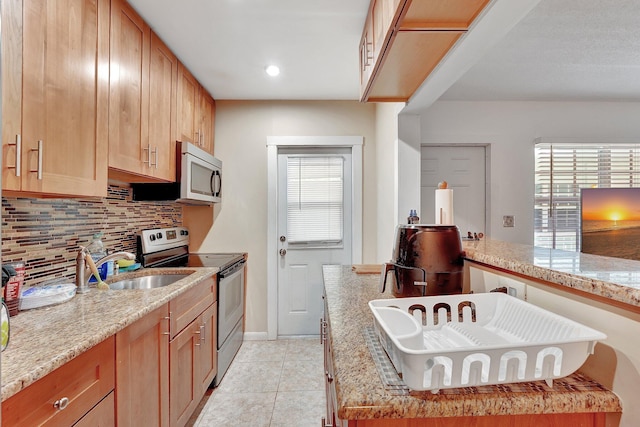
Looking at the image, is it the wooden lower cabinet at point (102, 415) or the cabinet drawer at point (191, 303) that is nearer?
the wooden lower cabinet at point (102, 415)

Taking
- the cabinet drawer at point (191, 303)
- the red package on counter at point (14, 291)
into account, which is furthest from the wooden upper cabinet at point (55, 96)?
the cabinet drawer at point (191, 303)

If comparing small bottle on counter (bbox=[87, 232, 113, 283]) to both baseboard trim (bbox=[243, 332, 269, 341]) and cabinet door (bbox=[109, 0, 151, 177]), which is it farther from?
baseboard trim (bbox=[243, 332, 269, 341])

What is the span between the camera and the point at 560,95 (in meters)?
3.06

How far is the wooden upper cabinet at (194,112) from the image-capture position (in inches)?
98.4

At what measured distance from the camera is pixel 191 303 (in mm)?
1962

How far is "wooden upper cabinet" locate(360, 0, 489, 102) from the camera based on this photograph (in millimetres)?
1179

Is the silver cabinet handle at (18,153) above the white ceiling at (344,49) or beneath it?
beneath

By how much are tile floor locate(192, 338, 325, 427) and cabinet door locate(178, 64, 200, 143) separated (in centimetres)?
183

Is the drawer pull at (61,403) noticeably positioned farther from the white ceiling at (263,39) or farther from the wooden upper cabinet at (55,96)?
the white ceiling at (263,39)

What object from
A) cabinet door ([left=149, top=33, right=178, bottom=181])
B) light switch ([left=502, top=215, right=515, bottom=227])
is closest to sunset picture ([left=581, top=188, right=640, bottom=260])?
light switch ([left=502, top=215, right=515, bottom=227])

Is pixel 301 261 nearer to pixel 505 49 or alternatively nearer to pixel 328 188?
pixel 328 188

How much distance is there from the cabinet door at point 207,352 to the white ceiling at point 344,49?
1.74 m

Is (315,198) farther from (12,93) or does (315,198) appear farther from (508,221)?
(12,93)

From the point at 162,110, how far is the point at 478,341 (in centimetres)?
216
